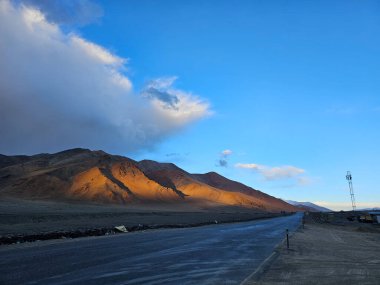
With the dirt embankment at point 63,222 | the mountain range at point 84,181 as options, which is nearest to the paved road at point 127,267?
the dirt embankment at point 63,222

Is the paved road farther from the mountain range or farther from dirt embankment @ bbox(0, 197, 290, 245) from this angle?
the mountain range

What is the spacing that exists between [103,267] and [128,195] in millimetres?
110944

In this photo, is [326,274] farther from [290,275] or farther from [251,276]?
[251,276]

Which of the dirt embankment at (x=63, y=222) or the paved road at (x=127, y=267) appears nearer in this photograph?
the paved road at (x=127, y=267)

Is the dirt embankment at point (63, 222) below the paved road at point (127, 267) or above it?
above

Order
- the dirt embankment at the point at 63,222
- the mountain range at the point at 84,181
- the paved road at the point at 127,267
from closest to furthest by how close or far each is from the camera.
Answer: the paved road at the point at 127,267 < the dirt embankment at the point at 63,222 < the mountain range at the point at 84,181

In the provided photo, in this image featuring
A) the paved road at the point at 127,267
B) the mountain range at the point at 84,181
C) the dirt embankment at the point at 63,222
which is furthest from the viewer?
the mountain range at the point at 84,181

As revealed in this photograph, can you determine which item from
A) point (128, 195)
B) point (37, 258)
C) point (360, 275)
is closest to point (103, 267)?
point (37, 258)

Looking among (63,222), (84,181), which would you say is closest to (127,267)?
(63,222)

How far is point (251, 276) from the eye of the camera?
44.0 ft

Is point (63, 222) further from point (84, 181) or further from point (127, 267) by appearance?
point (84, 181)

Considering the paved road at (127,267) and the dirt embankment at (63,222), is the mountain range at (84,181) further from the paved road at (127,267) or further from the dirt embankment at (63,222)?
the paved road at (127,267)

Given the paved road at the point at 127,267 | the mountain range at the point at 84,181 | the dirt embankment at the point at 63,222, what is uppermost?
the mountain range at the point at 84,181

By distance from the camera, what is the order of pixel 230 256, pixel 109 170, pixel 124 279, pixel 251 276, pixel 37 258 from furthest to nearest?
1. pixel 109 170
2. pixel 230 256
3. pixel 37 258
4. pixel 251 276
5. pixel 124 279
